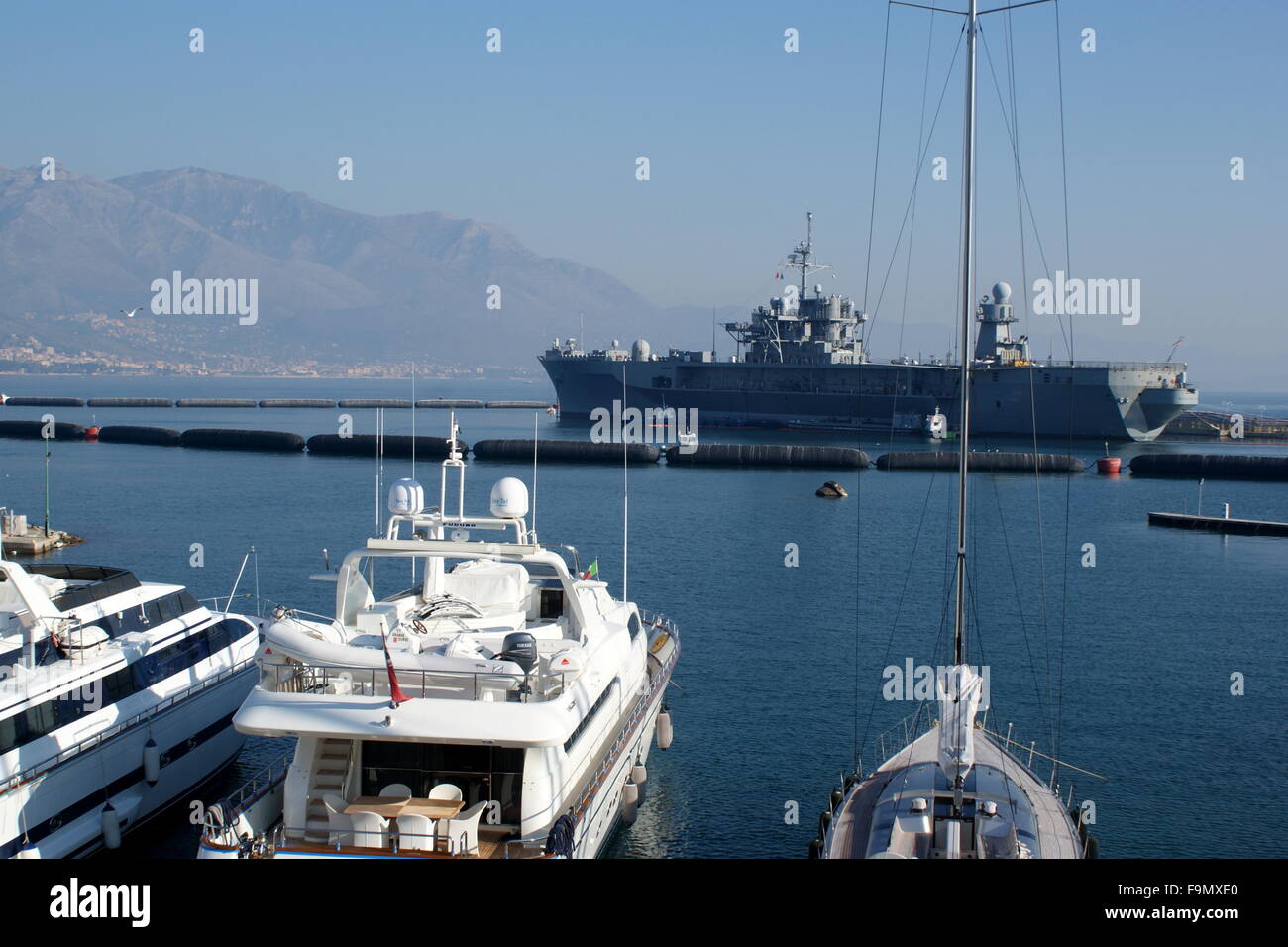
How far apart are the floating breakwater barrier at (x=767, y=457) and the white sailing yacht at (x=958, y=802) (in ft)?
187

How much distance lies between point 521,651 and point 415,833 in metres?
2.35

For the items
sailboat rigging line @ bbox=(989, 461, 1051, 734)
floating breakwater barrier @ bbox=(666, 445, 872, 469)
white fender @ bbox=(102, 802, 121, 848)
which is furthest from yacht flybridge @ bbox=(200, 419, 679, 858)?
floating breakwater barrier @ bbox=(666, 445, 872, 469)

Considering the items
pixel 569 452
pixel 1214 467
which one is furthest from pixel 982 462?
pixel 569 452

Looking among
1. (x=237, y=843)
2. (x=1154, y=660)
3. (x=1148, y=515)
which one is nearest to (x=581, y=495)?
(x=1148, y=515)

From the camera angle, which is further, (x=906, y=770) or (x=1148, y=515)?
(x=1148, y=515)

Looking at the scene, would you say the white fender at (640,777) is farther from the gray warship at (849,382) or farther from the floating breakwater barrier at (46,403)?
the floating breakwater barrier at (46,403)

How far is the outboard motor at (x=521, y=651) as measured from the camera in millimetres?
12250

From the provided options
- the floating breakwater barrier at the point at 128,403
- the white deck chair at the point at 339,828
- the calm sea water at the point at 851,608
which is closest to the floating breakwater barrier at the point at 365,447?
the calm sea water at the point at 851,608

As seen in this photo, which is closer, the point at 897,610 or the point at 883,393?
the point at 897,610

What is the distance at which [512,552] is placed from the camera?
569 inches

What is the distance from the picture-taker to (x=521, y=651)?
40.3 ft

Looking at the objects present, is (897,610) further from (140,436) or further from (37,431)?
(37,431)

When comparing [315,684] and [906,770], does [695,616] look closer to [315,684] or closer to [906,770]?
[906,770]
